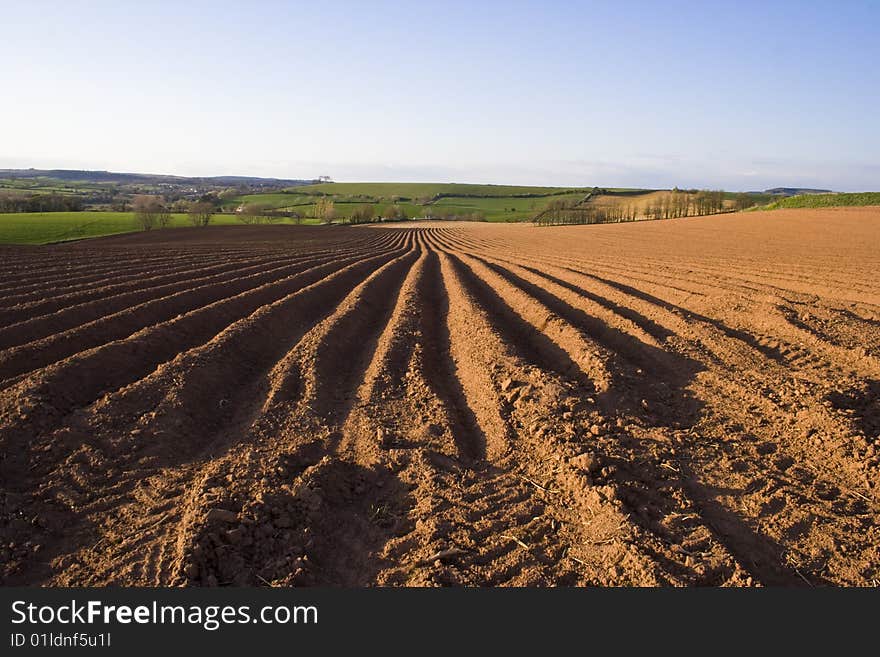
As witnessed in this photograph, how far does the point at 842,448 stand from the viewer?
17.9 feet

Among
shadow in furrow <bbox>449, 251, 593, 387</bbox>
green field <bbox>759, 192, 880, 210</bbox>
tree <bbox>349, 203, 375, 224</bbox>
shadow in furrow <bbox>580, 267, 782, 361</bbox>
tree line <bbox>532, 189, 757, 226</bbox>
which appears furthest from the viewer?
tree <bbox>349, 203, 375, 224</bbox>

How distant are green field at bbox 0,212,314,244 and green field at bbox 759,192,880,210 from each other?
7849 centimetres

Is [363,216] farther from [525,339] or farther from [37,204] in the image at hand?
[525,339]

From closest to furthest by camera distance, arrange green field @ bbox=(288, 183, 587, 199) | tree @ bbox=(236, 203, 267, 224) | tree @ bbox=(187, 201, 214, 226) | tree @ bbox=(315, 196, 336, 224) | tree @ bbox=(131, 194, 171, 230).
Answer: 1. tree @ bbox=(131, 194, 171, 230)
2. tree @ bbox=(187, 201, 214, 226)
3. tree @ bbox=(236, 203, 267, 224)
4. tree @ bbox=(315, 196, 336, 224)
5. green field @ bbox=(288, 183, 587, 199)

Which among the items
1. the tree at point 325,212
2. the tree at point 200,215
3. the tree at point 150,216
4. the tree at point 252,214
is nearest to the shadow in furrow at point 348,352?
the tree at point 150,216

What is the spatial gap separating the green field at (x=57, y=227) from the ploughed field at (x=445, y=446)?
45182mm

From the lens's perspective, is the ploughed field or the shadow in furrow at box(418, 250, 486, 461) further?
the shadow in furrow at box(418, 250, 486, 461)

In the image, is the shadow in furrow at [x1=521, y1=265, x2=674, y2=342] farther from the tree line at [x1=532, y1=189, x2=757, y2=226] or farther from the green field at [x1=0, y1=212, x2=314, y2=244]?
the tree line at [x1=532, y1=189, x2=757, y2=226]

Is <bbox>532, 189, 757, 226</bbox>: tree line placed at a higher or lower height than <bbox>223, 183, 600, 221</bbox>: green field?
lower

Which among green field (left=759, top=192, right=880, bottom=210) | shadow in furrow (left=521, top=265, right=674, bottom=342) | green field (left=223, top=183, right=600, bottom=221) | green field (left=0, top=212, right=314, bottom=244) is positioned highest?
green field (left=223, top=183, right=600, bottom=221)

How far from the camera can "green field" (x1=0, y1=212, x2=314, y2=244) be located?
4750 cm

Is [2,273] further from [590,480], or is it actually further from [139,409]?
[590,480]

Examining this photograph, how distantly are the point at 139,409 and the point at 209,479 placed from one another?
220 cm

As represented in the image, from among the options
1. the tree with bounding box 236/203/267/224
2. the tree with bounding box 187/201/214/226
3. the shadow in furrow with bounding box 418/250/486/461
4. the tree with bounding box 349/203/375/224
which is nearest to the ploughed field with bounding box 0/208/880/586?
the shadow in furrow with bounding box 418/250/486/461
